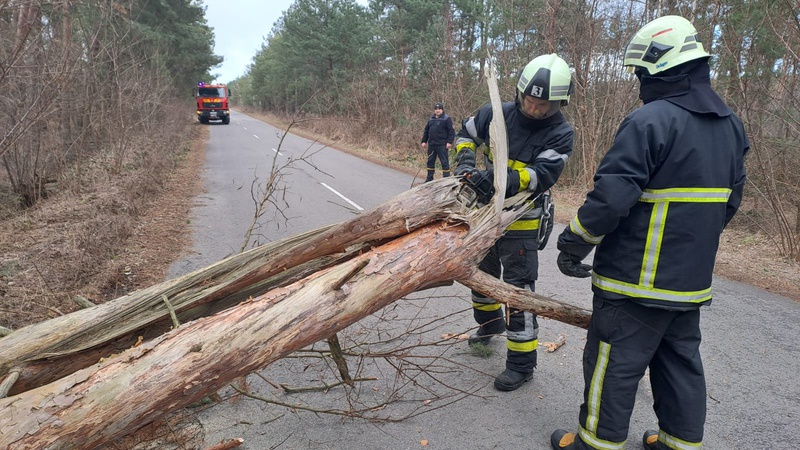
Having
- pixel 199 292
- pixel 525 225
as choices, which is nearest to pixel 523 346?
pixel 525 225

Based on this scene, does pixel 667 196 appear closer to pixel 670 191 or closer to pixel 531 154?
pixel 670 191

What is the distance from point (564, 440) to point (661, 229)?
1253 millimetres

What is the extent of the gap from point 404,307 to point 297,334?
2600 mm

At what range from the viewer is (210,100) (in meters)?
33.4

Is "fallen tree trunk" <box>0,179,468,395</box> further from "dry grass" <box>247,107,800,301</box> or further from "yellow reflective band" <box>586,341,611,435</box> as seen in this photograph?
"dry grass" <box>247,107,800,301</box>

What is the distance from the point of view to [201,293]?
2420 millimetres

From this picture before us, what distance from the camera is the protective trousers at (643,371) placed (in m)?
2.17

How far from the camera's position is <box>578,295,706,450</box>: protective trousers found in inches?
85.6

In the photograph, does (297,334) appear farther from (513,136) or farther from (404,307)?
Result: (404,307)

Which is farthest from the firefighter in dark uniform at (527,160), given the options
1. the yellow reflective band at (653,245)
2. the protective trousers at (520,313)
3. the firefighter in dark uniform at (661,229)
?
the yellow reflective band at (653,245)

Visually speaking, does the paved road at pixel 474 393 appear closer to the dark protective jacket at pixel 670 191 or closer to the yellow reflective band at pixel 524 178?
the yellow reflective band at pixel 524 178

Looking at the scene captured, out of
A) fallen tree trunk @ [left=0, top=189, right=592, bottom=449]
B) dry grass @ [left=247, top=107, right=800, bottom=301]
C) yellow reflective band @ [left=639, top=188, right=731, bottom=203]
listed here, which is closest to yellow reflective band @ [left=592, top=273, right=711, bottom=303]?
yellow reflective band @ [left=639, top=188, right=731, bottom=203]

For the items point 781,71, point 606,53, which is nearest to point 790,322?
point 781,71

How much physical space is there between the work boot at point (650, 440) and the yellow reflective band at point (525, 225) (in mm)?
1350
